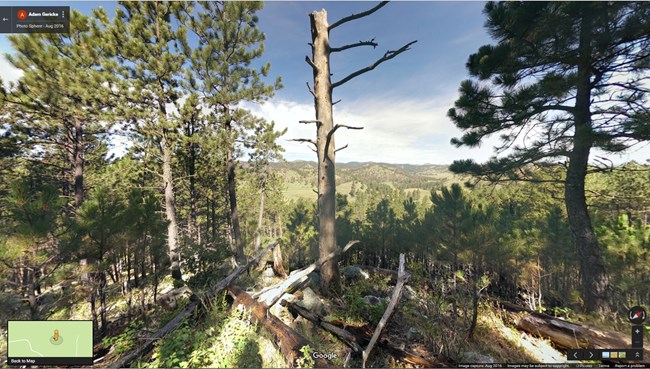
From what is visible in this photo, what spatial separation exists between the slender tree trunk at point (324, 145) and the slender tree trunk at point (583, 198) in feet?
20.2

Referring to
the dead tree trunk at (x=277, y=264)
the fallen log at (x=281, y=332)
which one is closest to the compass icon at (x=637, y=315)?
the fallen log at (x=281, y=332)

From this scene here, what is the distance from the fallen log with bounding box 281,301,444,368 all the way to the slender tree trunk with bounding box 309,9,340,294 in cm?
128

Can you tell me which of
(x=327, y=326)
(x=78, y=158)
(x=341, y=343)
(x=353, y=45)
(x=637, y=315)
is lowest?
(x=341, y=343)

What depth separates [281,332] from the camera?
3.13m

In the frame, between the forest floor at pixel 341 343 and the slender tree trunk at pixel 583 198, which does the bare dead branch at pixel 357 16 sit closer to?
the slender tree trunk at pixel 583 198

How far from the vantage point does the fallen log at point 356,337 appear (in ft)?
8.91

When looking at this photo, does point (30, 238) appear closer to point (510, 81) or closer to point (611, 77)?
point (510, 81)

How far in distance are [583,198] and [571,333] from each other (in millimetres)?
4276

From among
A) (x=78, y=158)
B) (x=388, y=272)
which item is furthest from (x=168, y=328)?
(x=78, y=158)

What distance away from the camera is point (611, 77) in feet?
17.6

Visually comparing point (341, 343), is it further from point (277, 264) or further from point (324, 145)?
point (277, 264)

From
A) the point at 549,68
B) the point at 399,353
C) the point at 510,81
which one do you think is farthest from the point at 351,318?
the point at 549,68

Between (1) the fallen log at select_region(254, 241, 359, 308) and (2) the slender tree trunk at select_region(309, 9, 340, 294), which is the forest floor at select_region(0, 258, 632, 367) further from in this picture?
(2) the slender tree trunk at select_region(309, 9, 340, 294)

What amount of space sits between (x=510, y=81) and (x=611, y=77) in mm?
2046
